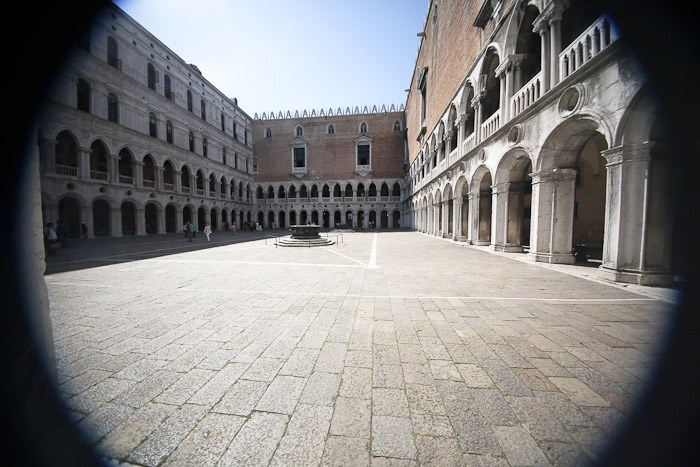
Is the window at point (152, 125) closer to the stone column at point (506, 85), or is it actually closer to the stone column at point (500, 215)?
the stone column at point (506, 85)

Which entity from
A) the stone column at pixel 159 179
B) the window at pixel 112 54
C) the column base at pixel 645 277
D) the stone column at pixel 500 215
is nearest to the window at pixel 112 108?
the window at pixel 112 54

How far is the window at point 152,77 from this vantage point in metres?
24.5

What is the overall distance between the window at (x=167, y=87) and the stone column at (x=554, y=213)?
110 ft

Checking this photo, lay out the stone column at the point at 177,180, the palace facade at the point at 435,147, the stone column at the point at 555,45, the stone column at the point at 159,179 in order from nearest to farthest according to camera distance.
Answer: the palace facade at the point at 435,147 < the stone column at the point at 555,45 < the stone column at the point at 159,179 < the stone column at the point at 177,180

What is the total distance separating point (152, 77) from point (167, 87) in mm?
1777

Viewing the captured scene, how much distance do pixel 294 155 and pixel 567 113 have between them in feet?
141

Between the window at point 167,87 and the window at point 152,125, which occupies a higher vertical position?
the window at point 167,87

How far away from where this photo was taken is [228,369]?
2.72m

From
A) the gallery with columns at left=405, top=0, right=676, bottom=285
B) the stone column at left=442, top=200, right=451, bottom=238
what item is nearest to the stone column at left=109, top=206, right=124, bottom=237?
the stone column at left=442, top=200, right=451, bottom=238

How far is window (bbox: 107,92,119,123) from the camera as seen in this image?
20836 millimetres

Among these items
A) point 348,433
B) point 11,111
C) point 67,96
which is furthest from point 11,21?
point 67,96

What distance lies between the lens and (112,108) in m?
21.2

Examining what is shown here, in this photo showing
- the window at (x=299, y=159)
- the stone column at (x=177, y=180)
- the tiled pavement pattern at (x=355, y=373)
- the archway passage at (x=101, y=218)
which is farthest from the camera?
the window at (x=299, y=159)

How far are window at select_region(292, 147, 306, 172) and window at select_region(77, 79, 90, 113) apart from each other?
2758 centimetres
